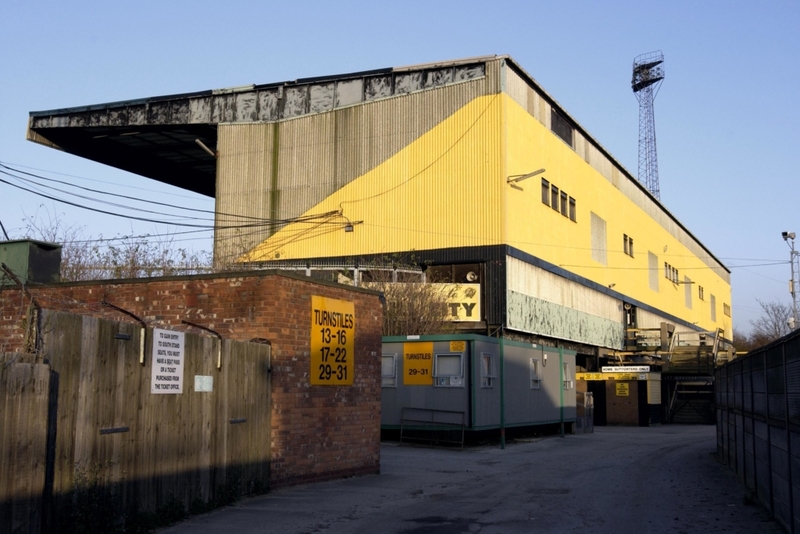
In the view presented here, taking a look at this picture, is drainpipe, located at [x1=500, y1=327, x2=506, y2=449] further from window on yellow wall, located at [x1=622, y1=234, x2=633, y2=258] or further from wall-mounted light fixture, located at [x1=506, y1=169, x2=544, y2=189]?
window on yellow wall, located at [x1=622, y1=234, x2=633, y2=258]

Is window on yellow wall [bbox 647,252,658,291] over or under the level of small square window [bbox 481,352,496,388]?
over

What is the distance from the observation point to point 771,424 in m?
11.3

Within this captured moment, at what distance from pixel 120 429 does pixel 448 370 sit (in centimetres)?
1508

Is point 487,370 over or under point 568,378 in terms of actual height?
over

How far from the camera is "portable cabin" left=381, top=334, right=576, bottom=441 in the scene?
23.9 m

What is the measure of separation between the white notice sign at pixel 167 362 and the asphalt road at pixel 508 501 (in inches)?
67.9

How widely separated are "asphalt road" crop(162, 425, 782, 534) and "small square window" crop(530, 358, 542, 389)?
6.80 metres

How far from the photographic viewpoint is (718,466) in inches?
782

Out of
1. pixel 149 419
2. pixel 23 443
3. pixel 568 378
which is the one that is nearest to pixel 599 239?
pixel 568 378

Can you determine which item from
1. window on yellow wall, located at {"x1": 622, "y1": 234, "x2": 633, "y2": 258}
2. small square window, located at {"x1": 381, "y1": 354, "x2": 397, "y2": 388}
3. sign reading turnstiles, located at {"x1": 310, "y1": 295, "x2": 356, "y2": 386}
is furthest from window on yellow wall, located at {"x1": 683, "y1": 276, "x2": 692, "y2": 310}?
sign reading turnstiles, located at {"x1": 310, "y1": 295, "x2": 356, "y2": 386}

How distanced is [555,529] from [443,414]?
13384mm

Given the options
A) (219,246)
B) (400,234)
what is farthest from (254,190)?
(400,234)

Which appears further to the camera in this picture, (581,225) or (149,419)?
(581,225)

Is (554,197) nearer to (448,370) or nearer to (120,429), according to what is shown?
(448,370)
